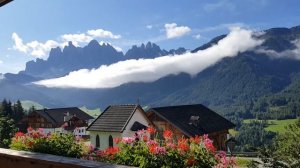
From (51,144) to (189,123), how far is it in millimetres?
43043

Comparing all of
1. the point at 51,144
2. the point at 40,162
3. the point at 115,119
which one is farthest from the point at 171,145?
the point at 115,119

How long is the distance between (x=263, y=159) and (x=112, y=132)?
32.3 m

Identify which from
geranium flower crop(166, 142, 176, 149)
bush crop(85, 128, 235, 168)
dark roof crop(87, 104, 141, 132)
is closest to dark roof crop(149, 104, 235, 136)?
dark roof crop(87, 104, 141, 132)

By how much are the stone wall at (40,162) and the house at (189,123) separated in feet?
134

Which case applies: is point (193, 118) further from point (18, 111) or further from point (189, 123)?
point (18, 111)

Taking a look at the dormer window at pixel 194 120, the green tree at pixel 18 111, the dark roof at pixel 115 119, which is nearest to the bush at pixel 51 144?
the dark roof at pixel 115 119

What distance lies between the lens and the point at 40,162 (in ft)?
14.5

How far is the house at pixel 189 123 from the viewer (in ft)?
156

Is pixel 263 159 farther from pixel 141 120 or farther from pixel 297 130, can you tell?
pixel 141 120

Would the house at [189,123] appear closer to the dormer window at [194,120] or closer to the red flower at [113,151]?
the dormer window at [194,120]

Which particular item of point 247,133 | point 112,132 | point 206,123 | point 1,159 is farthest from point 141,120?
point 247,133

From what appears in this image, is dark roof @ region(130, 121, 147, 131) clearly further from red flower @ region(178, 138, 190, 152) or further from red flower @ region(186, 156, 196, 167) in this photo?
red flower @ region(186, 156, 196, 167)

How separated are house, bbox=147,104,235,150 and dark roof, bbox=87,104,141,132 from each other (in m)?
6.75

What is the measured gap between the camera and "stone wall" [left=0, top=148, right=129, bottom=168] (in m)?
4.04
